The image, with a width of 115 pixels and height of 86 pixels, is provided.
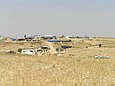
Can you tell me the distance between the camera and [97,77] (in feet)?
55.0

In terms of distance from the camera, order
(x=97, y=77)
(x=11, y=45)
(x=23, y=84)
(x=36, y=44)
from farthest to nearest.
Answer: (x=36, y=44) → (x=11, y=45) → (x=97, y=77) → (x=23, y=84)

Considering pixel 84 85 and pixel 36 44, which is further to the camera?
pixel 36 44

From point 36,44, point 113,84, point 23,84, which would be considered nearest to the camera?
point 23,84

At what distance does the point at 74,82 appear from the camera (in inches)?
585

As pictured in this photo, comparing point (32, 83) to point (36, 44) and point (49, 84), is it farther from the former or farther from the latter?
point (36, 44)

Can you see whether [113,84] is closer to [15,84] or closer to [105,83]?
[105,83]

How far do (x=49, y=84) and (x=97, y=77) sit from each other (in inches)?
159

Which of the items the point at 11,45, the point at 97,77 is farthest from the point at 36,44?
the point at 97,77

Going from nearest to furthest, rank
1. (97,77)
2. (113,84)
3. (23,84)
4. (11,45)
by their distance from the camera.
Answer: (23,84) → (113,84) → (97,77) → (11,45)

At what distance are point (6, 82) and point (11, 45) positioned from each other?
97.9m

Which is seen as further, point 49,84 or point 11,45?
point 11,45

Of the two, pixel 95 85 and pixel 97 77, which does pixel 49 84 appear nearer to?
pixel 95 85

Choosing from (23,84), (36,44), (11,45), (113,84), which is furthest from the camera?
(36,44)

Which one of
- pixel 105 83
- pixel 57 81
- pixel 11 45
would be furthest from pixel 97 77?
pixel 11 45
